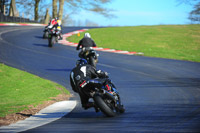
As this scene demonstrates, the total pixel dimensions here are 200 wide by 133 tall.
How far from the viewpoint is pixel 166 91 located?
1220 centimetres

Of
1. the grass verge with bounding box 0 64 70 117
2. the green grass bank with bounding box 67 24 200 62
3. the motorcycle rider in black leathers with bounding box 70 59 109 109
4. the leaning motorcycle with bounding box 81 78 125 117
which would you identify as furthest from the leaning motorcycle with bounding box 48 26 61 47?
the leaning motorcycle with bounding box 81 78 125 117

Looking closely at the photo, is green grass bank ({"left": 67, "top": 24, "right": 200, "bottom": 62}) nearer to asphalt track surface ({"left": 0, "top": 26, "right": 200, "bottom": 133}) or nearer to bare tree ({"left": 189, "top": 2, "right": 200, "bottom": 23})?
asphalt track surface ({"left": 0, "top": 26, "right": 200, "bottom": 133})

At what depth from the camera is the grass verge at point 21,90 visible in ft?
31.9

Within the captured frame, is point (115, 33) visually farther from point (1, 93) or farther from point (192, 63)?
point (1, 93)

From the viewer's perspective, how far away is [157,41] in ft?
97.6

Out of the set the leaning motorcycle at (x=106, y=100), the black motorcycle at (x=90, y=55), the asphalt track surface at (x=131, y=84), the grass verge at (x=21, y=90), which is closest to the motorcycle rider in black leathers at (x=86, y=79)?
the leaning motorcycle at (x=106, y=100)

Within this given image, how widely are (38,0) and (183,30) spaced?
28.3m

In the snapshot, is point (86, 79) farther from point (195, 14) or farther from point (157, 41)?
point (157, 41)

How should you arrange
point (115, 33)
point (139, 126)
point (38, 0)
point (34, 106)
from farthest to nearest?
point (38, 0)
point (115, 33)
point (34, 106)
point (139, 126)

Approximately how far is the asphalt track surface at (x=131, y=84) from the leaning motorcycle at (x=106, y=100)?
0.20m

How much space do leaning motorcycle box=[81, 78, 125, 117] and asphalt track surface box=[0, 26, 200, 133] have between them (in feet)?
0.64

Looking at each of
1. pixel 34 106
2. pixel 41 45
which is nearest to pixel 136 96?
pixel 34 106

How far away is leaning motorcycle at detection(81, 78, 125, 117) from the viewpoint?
751cm

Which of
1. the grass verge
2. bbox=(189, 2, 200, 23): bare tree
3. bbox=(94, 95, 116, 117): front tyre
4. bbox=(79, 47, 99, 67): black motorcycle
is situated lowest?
the grass verge
